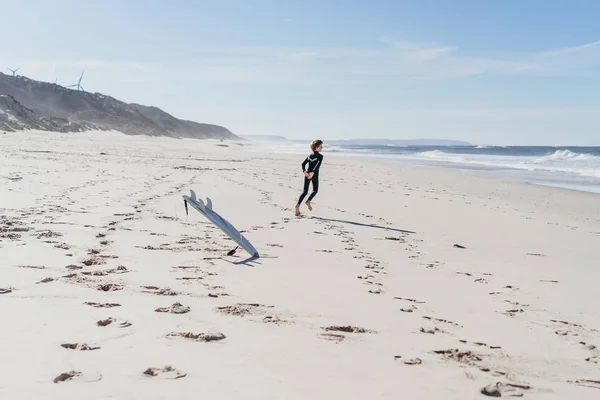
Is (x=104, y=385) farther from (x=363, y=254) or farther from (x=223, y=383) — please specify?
(x=363, y=254)

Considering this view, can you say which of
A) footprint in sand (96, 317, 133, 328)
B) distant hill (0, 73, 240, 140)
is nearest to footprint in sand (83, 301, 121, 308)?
footprint in sand (96, 317, 133, 328)

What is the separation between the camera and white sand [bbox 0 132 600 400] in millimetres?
2637

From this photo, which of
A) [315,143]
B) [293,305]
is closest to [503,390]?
[293,305]

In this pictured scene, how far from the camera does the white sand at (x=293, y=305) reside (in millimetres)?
2637

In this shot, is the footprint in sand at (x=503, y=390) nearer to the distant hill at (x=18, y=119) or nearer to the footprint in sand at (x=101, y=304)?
the footprint in sand at (x=101, y=304)

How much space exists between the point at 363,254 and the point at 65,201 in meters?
5.56

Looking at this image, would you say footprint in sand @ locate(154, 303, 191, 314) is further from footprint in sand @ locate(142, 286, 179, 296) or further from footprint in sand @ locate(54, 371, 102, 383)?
footprint in sand @ locate(54, 371, 102, 383)

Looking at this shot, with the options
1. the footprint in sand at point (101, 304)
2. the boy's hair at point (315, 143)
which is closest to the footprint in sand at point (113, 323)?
the footprint in sand at point (101, 304)

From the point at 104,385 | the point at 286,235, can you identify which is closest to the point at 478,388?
the point at 104,385

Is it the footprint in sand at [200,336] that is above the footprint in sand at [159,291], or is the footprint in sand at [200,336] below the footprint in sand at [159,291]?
above

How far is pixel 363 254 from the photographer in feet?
21.2

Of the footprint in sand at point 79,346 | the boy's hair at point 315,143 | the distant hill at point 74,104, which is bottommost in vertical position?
the footprint in sand at point 79,346

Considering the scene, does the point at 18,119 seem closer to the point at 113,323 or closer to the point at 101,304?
the point at 101,304

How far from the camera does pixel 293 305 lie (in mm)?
4023
